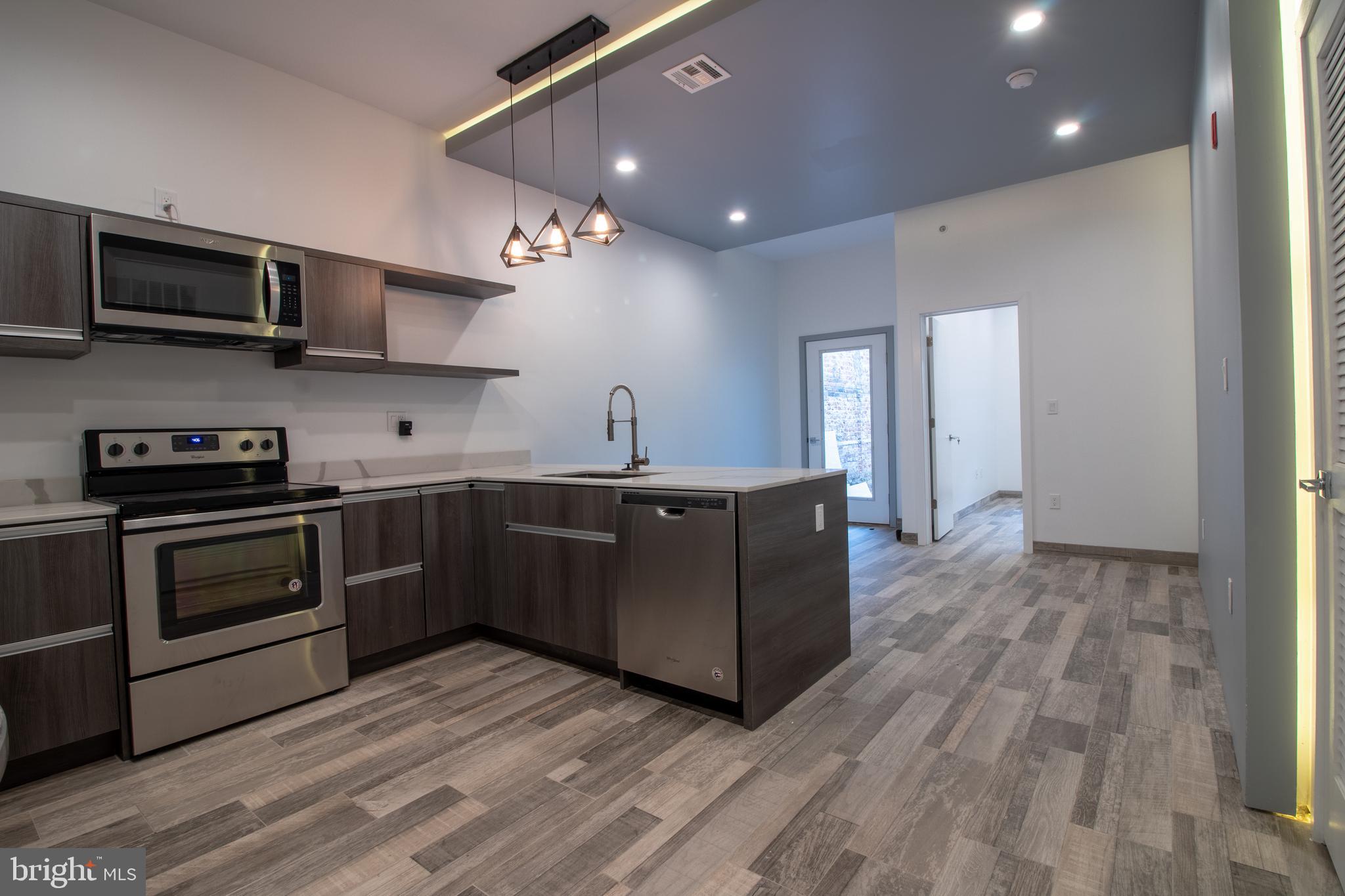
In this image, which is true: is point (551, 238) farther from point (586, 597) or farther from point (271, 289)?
point (586, 597)

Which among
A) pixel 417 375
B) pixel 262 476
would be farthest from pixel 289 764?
pixel 417 375

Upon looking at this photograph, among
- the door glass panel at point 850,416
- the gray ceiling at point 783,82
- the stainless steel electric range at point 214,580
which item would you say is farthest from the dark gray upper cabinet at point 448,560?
the door glass panel at point 850,416

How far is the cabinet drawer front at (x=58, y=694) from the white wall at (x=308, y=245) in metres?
0.78

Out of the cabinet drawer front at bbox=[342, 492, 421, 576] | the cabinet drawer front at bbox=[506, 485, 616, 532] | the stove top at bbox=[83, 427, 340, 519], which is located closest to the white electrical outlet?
the stove top at bbox=[83, 427, 340, 519]

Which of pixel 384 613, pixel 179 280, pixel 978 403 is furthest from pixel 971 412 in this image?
pixel 179 280

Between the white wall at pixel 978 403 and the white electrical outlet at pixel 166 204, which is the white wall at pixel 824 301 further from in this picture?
the white electrical outlet at pixel 166 204

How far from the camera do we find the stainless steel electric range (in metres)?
2.16

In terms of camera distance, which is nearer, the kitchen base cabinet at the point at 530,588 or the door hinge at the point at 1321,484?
the door hinge at the point at 1321,484

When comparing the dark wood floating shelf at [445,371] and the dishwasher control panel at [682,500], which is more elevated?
the dark wood floating shelf at [445,371]

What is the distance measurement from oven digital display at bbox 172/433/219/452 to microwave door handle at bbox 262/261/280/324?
1.85 ft

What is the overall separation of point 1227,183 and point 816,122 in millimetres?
1999

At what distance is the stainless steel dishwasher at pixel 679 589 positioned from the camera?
7.45 feet

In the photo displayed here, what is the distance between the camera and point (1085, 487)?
4.74m

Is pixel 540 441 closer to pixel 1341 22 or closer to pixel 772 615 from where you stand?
pixel 772 615
